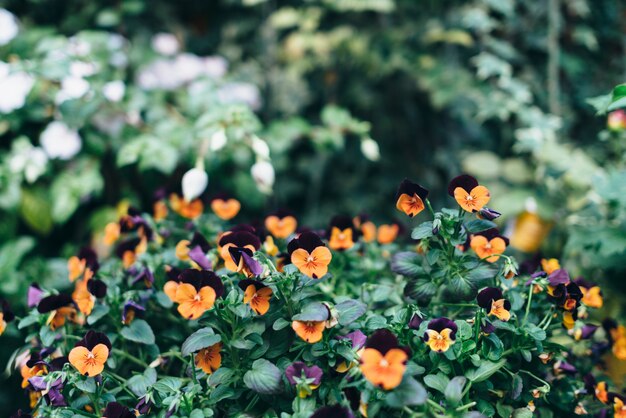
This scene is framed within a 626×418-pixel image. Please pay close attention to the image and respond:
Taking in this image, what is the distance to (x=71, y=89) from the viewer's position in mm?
1885

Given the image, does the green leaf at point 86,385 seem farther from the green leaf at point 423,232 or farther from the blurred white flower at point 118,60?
the blurred white flower at point 118,60

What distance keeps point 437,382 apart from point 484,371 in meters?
0.09

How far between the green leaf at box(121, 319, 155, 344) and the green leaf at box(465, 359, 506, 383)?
0.62 metres

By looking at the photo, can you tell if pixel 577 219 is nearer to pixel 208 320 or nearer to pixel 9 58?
Result: pixel 208 320

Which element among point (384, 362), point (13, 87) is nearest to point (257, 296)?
point (384, 362)

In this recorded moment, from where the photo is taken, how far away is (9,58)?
6.66 feet

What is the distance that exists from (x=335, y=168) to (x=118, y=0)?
1.22 m

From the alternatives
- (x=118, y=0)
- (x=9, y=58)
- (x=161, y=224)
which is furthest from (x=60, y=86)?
(x=161, y=224)

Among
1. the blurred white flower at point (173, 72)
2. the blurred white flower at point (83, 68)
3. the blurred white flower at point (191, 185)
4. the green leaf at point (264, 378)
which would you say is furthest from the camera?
the blurred white flower at point (173, 72)

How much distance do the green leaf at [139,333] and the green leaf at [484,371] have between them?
0.62 m

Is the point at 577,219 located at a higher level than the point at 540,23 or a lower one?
lower

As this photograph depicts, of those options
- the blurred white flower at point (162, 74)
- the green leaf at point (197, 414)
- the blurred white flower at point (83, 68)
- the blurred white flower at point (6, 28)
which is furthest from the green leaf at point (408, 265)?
the blurred white flower at point (6, 28)

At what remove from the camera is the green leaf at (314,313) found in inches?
38.3

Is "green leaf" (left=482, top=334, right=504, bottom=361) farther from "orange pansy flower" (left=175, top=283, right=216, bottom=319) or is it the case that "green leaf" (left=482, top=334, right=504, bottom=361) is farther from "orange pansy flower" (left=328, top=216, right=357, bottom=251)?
"orange pansy flower" (left=175, top=283, right=216, bottom=319)
